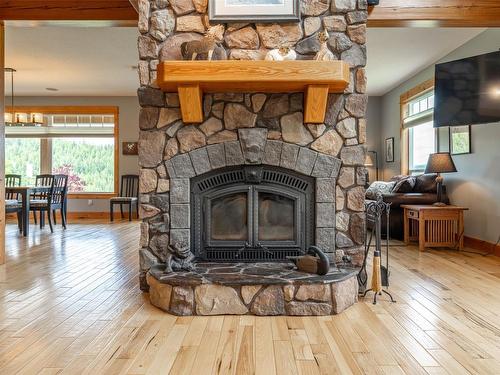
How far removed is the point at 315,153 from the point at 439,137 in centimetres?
384

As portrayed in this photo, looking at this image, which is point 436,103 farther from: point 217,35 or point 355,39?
point 217,35

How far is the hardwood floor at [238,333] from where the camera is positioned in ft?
6.25

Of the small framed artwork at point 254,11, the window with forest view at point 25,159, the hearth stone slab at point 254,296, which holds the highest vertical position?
the small framed artwork at point 254,11

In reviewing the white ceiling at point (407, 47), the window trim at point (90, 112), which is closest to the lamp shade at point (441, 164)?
the white ceiling at point (407, 47)

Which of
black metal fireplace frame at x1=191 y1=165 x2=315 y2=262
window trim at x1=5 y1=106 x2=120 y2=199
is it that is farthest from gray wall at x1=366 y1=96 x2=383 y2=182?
black metal fireplace frame at x1=191 y1=165 x2=315 y2=262

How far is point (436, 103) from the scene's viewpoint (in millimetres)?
4676

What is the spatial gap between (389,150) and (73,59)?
5.88 meters

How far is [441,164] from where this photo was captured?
17.2ft

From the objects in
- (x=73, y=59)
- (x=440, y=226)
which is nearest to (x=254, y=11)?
(x=440, y=226)

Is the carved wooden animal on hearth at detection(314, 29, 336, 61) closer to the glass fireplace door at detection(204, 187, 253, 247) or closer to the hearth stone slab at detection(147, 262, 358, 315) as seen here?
the glass fireplace door at detection(204, 187, 253, 247)

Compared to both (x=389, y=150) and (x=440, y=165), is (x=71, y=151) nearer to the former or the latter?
(x=389, y=150)

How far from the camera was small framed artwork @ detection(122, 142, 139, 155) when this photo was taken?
8922mm

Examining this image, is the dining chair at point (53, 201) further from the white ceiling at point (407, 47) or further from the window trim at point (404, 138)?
the window trim at point (404, 138)

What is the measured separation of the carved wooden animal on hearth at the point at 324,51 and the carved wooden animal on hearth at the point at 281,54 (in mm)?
178
